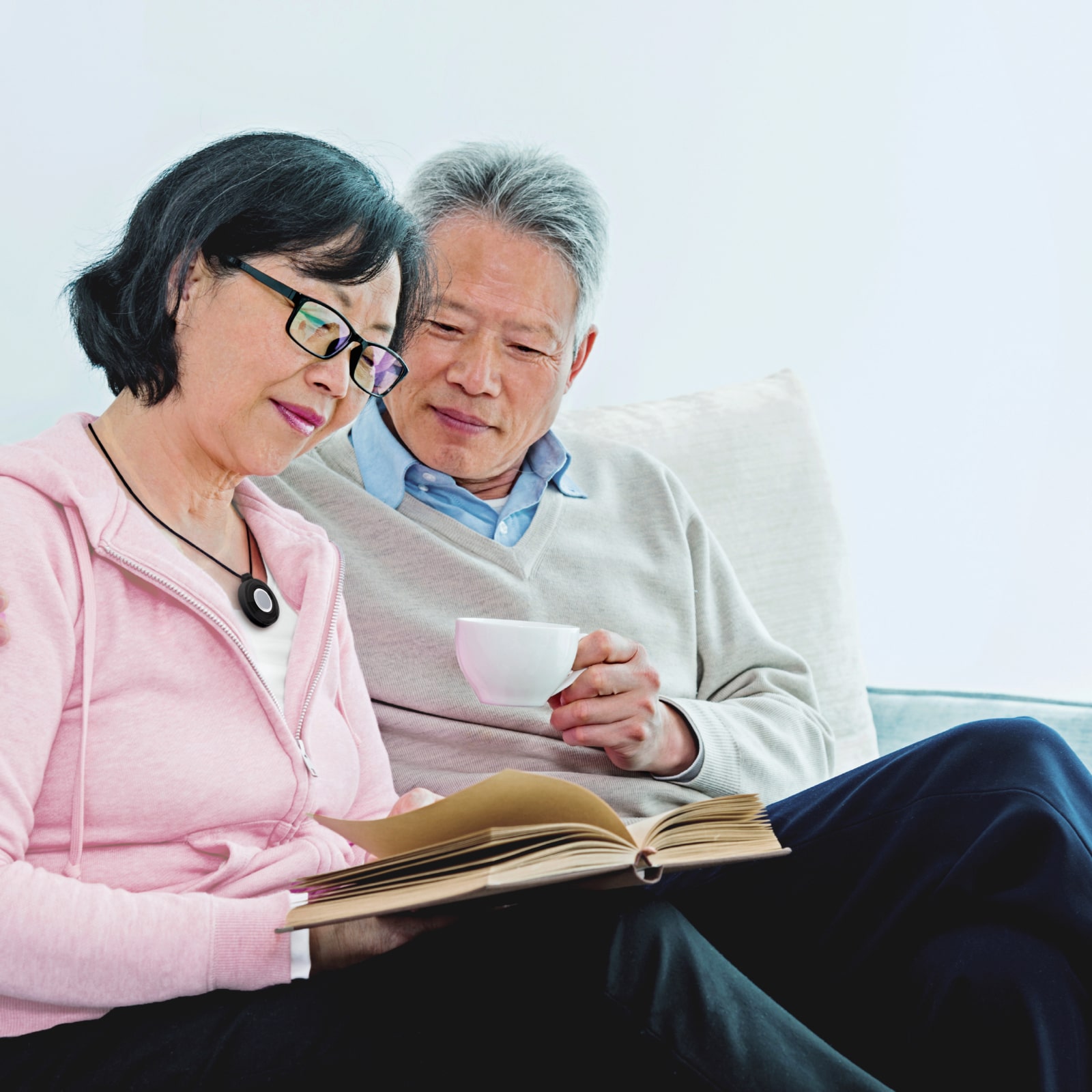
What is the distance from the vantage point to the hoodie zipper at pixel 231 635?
1.00 m

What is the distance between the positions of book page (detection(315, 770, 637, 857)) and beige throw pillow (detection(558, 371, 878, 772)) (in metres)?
1.10

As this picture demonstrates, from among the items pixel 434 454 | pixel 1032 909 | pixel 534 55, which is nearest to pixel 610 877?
pixel 1032 909

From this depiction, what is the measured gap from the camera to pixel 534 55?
222 cm

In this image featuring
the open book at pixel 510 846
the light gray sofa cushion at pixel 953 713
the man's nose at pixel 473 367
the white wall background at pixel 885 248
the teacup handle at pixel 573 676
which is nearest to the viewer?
the open book at pixel 510 846

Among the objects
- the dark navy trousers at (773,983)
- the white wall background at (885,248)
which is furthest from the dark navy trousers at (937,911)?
the white wall background at (885,248)

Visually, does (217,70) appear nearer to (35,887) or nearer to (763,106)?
(763,106)

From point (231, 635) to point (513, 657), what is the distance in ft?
0.90

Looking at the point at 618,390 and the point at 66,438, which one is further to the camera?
the point at 618,390

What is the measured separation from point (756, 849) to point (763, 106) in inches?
80.8

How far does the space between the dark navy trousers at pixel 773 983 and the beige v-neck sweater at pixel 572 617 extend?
322mm

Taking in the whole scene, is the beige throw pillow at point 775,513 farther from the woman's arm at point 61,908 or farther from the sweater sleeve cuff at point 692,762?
the woman's arm at point 61,908

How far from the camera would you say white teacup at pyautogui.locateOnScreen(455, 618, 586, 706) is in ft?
3.64

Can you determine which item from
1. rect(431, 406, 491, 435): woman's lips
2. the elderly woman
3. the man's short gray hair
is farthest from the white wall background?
the elderly woman

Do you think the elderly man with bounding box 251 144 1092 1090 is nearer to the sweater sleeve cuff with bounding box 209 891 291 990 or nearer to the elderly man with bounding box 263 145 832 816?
the elderly man with bounding box 263 145 832 816
